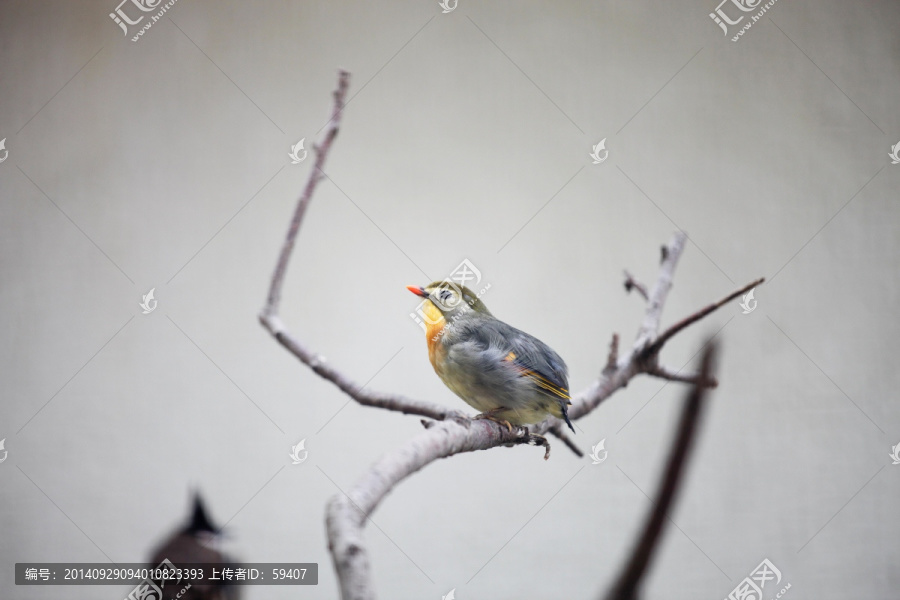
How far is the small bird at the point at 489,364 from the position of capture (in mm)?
1412

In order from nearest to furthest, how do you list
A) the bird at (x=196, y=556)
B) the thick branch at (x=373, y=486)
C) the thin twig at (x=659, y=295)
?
1. the thick branch at (x=373, y=486)
2. the bird at (x=196, y=556)
3. the thin twig at (x=659, y=295)

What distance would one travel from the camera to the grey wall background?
6.40 feet

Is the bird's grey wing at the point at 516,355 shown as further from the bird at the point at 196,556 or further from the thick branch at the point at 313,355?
the bird at the point at 196,556

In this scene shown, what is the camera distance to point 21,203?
6.63 feet

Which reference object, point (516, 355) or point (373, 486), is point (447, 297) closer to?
point (516, 355)

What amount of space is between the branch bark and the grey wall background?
35cm

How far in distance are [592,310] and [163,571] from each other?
4.80ft

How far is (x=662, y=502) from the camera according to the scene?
23.2 inches

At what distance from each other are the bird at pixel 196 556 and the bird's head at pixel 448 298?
62 centimetres

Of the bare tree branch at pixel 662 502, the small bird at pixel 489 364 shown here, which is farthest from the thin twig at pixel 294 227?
the bare tree branch at pixel 662 502

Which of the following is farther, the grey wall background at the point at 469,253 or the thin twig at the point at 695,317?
the grey wall background at the point at 469,253

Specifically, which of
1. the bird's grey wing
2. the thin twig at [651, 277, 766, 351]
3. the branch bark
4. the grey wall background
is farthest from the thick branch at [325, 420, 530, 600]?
the grey wall background

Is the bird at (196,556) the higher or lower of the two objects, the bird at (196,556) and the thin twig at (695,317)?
the higher

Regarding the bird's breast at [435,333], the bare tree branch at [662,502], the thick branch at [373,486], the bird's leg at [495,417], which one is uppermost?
the bird's breast at [435,333]
